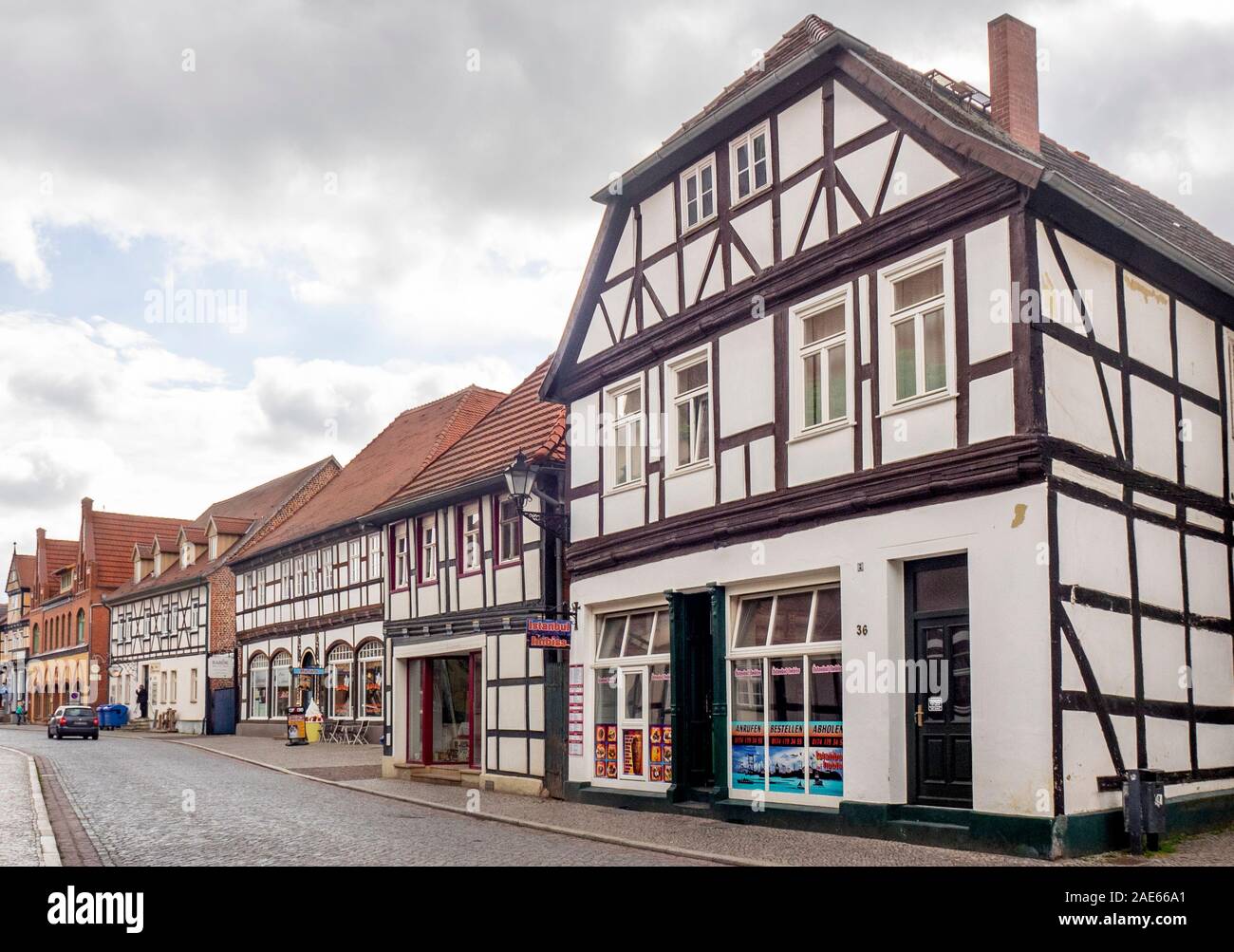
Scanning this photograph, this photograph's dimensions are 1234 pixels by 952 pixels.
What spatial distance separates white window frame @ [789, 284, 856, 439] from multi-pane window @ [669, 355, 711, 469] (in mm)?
1849

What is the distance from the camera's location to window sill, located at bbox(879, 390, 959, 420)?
550 inches

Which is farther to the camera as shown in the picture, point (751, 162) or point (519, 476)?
point (519, 476)

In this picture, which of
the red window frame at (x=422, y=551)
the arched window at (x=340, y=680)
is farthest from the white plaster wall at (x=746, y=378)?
the arched window at (x=340, y=680)

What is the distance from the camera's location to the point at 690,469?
18.1 m

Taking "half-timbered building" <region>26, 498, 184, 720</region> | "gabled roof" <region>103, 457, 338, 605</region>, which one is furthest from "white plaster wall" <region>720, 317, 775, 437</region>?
"half-timbered building" <region>26, 498, 184, 720</region>

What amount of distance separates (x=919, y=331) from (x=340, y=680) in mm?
28489

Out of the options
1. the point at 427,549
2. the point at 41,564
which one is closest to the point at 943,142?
the point at 427,549

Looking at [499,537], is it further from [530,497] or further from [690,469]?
[690,469]

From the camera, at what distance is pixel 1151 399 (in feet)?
49.7

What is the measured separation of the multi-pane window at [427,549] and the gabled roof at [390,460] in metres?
11.6

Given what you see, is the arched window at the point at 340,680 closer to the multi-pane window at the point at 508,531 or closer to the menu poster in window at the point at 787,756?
the multi-pane window at the point at 508,531

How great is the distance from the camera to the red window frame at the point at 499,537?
2261 centimetres

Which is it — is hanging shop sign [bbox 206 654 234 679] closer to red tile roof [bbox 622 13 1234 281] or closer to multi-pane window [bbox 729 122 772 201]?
red tile roof [bbox 622 13 1234 281]

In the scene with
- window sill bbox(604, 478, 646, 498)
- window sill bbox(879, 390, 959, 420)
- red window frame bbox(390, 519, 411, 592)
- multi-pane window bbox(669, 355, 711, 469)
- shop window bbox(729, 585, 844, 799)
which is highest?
multi-pane window bbox(669, 355, 711, 469)
